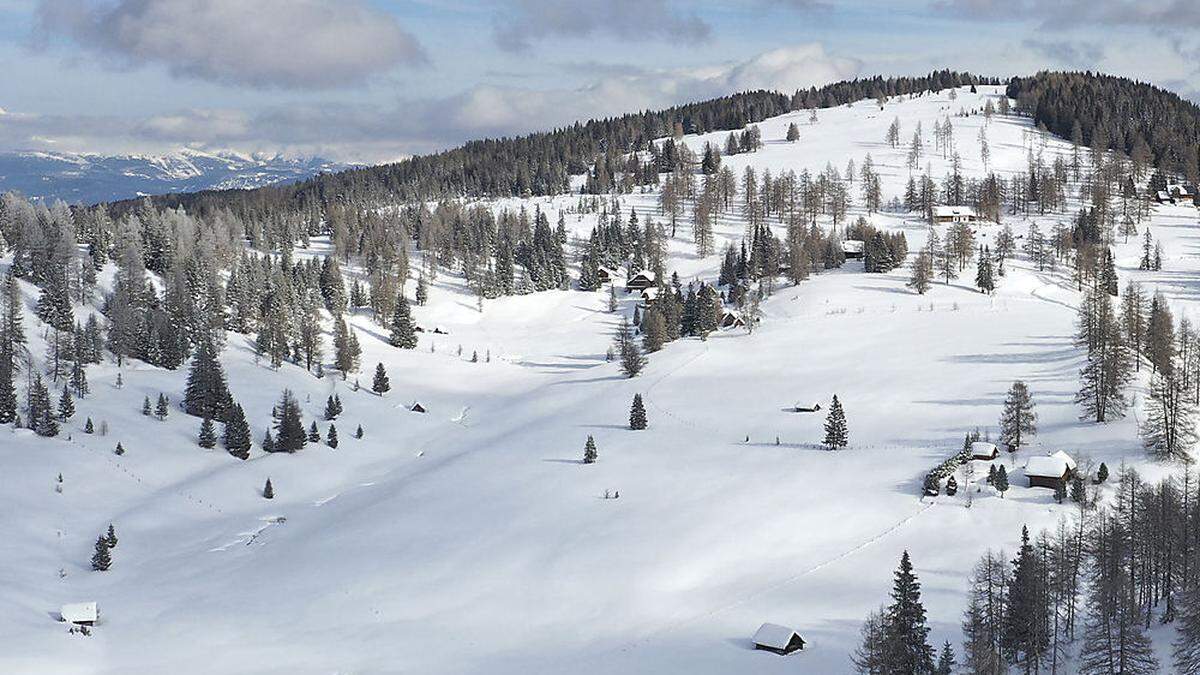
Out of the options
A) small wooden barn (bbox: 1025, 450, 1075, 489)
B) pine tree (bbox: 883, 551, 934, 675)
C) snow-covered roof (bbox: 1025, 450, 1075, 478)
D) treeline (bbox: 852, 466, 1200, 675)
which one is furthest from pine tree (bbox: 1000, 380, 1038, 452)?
pine tree (bbox: 883, 551, 934, 675)

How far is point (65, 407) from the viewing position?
88812mm

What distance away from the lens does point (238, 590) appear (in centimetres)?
6128

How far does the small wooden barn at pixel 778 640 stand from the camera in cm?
4581

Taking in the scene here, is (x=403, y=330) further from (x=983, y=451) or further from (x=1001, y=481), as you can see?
(x=1001, y=481)

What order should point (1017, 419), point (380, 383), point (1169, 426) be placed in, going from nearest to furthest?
point (1169, 426), point (1017, 419), point (380, 383)

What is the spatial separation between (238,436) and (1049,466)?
220 feet

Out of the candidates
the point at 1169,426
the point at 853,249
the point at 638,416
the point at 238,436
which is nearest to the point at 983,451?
the point at 1169,426

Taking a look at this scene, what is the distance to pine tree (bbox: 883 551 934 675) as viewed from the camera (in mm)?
39969

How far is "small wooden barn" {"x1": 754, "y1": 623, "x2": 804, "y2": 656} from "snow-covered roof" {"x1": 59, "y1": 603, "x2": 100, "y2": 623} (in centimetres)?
3753

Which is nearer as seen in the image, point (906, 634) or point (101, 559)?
point (906, 634)

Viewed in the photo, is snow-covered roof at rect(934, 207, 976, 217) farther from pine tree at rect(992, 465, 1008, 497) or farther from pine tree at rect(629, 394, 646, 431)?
pine tree at rect(992, 465, 1008, 497)

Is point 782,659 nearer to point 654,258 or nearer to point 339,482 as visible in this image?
point 339,482

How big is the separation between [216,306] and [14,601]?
220ft

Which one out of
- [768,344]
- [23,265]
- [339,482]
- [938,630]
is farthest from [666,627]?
[23,265]
